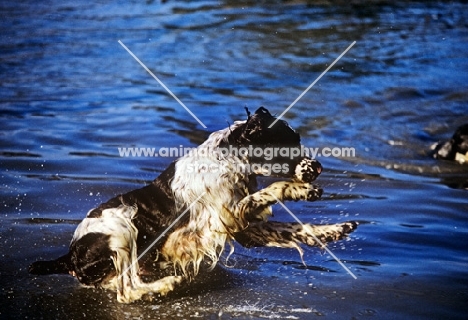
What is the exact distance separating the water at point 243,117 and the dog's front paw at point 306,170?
0.66 m

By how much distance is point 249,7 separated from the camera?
1638cm

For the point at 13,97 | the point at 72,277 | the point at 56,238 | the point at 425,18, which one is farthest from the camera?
the point at 425,18

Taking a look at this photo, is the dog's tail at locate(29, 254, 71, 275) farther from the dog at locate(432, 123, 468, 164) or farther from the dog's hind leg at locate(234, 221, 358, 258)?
the dog at locate(432, 123, 468, 164)

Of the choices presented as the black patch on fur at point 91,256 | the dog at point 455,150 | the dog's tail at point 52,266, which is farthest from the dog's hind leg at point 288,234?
the dog at point 455,150

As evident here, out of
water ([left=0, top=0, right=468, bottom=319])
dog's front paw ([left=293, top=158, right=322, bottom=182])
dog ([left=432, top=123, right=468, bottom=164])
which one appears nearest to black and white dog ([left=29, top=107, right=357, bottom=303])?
dog's front paw ([left=293, top=158, right=322, bottom=182])

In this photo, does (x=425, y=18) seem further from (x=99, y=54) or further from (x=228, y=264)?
(x=228, y=264)

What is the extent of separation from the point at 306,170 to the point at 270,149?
0.86 feet

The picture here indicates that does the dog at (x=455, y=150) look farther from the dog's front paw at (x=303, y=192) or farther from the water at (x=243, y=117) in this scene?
the dog's front paw at (x=303, y=192)

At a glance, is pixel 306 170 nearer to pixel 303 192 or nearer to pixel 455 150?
pixel 303 192

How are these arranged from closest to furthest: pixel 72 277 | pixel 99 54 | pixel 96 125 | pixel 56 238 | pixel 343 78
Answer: pixel 72 277, pixel 56 238, pixel 96 125, pixel 343 78, pixel 99 54

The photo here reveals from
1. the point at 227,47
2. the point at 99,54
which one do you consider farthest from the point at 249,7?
the point at 99,54

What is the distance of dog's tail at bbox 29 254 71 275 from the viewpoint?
15.3ft

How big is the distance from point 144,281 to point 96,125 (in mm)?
4456

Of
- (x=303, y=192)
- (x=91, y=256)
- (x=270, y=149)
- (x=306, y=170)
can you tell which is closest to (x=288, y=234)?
(x=303, y=192)
